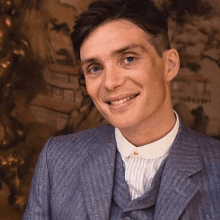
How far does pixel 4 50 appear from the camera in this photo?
2.44 metres

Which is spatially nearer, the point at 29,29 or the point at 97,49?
the point at 97,49

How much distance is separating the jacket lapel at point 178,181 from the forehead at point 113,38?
0.50m

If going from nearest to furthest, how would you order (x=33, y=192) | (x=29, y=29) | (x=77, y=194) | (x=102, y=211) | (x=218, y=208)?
1. (x=218, y=208)
2. (x=102, y=211)
3. (x=77, y=194)
4. (x=33, y=192)
5. (x=29, y=29)

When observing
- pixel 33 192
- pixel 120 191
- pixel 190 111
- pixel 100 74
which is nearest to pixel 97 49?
pixel 100 74

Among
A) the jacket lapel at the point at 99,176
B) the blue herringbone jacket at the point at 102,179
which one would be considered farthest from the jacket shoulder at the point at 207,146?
the jacket lapel at the point at 99,176

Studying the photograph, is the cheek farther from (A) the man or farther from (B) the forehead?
(B) the forehead

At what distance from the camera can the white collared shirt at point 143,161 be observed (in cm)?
157

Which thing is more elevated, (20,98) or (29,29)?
(29,29)

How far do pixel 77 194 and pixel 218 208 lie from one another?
0.65 metres

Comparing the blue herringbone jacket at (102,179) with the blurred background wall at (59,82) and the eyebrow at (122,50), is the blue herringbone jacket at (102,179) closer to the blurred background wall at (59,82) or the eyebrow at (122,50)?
the eyebrow at (122,50)

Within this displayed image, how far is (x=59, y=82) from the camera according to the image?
8.04ft

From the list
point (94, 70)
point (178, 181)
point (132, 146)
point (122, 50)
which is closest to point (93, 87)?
point (94, 70)

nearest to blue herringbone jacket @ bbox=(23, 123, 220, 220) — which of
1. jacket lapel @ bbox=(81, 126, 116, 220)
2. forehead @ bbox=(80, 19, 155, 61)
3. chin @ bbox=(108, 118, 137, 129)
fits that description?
jacket lapel @ bbox=(81, 126, 116, 220)

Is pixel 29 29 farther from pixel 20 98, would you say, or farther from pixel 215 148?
pixel 215 148
